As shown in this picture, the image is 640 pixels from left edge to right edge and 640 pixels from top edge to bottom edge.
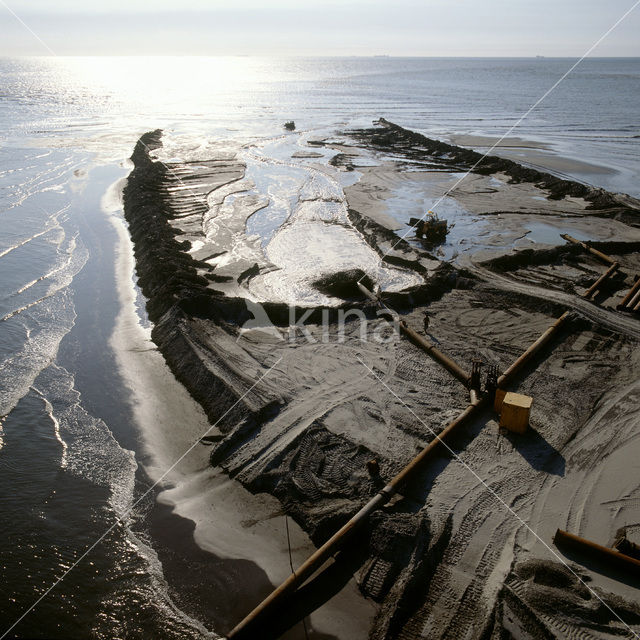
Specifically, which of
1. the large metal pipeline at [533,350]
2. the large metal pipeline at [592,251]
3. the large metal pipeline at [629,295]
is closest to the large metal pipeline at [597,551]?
the large metal pipeline at [533,350]

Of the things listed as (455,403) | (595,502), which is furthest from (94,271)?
(595,502)

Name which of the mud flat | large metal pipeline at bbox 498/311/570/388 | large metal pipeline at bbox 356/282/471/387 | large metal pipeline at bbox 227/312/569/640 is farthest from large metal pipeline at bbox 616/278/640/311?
large metal pipeline at bbox 227/312/569/640

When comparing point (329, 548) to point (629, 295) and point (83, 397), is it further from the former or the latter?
point (629, 295)

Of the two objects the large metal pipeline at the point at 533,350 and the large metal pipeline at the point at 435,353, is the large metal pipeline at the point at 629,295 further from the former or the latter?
the large metal pipeline at the point at 435,353

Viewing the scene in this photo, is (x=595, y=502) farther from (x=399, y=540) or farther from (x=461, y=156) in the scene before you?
(x=461, y=156)

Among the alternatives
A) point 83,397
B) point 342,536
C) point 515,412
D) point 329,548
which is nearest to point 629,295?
point 515,412
